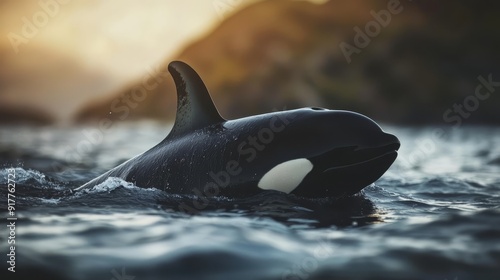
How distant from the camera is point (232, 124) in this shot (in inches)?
310

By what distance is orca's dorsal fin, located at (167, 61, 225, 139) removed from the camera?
8.23 metres

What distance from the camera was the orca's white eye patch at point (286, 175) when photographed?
7125 mm

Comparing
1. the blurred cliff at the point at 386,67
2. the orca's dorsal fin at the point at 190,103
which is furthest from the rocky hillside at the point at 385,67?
the orca's dorsal fin at the point at 190,103

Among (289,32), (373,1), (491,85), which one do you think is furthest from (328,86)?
(373,1)

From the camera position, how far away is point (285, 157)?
7.16 m

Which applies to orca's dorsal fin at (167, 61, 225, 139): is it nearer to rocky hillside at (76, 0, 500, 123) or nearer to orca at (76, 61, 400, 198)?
orca at (76, 61, 400, 198)

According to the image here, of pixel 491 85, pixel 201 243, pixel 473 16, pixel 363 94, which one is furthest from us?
pixel 473 16

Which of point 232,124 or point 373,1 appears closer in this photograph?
point 232,124

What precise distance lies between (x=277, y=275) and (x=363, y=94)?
13608cm

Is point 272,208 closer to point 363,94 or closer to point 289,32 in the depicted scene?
point 363,94

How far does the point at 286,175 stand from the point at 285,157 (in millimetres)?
247

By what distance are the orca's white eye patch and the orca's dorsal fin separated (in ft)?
4.65

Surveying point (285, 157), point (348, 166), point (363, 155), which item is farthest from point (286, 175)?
point (363, 155)

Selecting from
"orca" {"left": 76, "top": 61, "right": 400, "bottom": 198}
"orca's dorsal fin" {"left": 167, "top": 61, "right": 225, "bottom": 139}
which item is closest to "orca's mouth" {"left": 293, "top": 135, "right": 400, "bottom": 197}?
"orca" {"left": 76, "top": 61, "right": 400, "bottom": 198}
